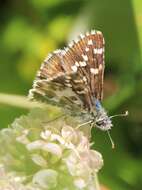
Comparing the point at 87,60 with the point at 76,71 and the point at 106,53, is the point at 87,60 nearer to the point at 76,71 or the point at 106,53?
the point at 76,71

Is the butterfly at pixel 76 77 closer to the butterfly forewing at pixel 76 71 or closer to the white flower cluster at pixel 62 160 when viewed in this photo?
the butterfly forewing at pixel 76 71

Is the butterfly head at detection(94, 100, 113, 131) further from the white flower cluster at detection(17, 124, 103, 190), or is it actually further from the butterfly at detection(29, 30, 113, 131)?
the white flower cluster at detection(17, 124, 103, 190)

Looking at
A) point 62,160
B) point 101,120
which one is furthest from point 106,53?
point 62,160

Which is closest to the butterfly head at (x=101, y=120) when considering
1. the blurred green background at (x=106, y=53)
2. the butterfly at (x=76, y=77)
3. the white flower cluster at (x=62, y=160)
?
the butterfly at (x=76, y=77)

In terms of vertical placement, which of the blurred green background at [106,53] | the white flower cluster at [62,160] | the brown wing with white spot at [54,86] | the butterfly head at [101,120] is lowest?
the white flower cluster at [62,160]

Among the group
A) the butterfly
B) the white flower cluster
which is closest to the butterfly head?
the butterfly

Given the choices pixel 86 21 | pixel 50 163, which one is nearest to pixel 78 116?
pixel 50 163

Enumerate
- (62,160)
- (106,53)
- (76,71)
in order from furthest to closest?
(106,53) → (76,71) → (62,160)
